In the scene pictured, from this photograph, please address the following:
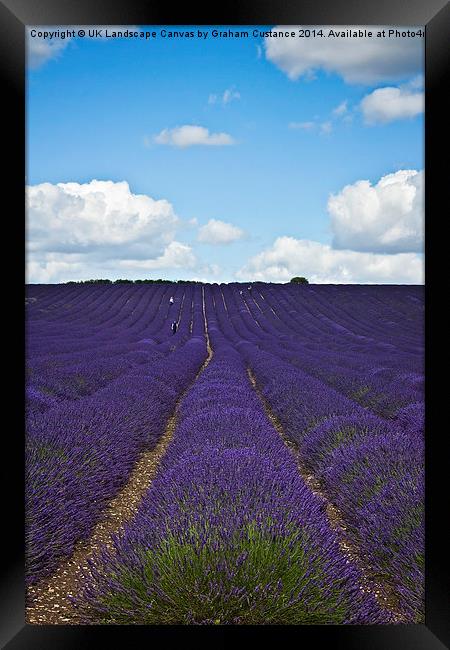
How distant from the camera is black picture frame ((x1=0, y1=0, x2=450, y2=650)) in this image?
151 cm

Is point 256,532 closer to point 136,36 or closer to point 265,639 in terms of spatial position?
point 265,639

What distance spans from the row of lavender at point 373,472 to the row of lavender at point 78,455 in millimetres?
1450

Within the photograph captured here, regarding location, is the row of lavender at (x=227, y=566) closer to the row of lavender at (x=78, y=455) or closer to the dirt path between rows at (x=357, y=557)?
the dirt path between rows at (x=357, y=557)

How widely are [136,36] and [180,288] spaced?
112ft

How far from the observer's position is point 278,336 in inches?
755

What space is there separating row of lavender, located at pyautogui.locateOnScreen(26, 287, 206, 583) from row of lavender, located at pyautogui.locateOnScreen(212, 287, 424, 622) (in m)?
1.45

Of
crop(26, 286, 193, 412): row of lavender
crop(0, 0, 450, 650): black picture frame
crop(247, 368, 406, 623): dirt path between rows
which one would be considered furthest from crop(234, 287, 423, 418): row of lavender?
crop(0, 0, 450, 650): black picture frame

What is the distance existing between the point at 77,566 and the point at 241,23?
2.37 m

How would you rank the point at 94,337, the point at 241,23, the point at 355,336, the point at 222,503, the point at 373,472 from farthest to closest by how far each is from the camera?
the point at 355,336 → the point at 94,337 → the point at 373,472 → the point at 222,503 → the point at 241,23

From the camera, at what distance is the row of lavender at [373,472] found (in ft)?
7.02

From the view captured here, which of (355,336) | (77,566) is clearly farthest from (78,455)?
(355,336)

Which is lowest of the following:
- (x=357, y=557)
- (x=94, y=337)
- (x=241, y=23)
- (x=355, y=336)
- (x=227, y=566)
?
(x=357, y=557)

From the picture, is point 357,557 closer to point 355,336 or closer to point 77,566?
point 77,566

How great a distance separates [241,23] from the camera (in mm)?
1605
